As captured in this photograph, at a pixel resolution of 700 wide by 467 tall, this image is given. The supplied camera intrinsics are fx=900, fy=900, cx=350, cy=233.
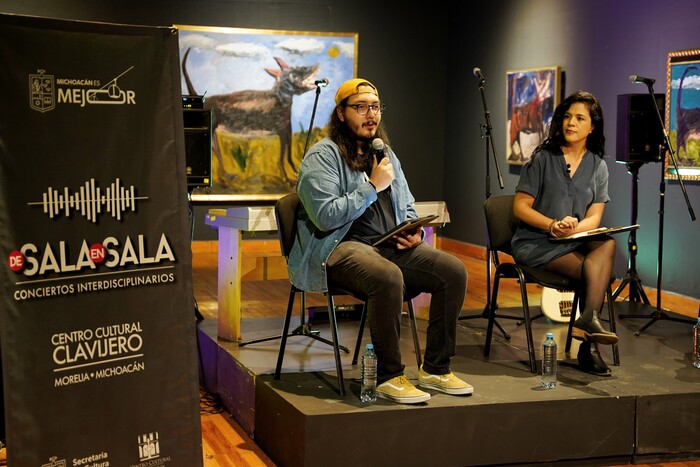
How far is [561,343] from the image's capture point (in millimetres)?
4578

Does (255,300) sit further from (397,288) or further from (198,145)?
(397,288)

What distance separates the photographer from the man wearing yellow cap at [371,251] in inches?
135

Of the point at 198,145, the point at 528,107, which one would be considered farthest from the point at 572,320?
the point at 528,107

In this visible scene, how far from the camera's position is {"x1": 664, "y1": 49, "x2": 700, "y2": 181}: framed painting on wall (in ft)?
19.9

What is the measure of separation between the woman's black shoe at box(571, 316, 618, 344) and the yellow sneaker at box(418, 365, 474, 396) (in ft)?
2.05

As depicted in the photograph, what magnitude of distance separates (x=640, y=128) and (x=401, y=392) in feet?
10.3

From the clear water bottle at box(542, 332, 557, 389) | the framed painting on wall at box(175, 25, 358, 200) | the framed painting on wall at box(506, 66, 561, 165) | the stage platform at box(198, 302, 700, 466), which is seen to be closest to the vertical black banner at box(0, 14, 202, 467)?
the stage platform at box(198, 302, 700, 466)

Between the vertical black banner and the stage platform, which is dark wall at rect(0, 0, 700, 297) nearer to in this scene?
the stage platform

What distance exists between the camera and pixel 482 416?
134 inches

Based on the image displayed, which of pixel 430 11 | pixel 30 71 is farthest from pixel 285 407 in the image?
pixel 430 11

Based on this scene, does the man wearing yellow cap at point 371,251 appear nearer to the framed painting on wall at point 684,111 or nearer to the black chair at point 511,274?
the black chair at point 511,274

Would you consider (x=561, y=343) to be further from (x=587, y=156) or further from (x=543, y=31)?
(x=543, y=31)

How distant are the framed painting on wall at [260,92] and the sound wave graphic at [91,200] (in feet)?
20.2

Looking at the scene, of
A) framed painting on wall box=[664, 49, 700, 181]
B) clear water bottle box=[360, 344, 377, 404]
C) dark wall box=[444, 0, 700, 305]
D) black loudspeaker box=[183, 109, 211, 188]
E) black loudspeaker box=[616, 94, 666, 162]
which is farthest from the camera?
dark wall box=[444, 0, 700, 305]
